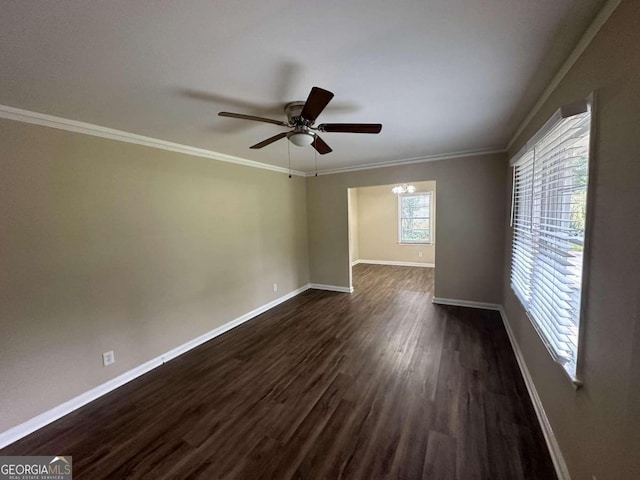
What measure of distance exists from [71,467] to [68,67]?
246 centimetres

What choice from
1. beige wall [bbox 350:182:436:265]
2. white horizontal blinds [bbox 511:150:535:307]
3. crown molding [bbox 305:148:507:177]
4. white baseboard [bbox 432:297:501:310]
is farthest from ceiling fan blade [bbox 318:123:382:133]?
beige wall [bbox 350:182:436:265]

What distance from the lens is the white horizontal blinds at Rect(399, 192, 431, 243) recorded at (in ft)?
22.8

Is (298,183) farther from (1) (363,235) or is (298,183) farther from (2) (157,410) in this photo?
(2) (157,410)

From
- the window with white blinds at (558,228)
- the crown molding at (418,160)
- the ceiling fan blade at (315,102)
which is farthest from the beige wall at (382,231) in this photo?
the ceiling fan blade at (315,102)

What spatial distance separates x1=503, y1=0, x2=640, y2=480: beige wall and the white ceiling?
A: 9.8 inches

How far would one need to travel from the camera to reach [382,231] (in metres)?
7.52

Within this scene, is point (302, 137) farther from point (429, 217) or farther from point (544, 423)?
point (429, 217)

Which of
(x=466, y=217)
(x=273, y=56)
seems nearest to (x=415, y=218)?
(x=466, y=217)

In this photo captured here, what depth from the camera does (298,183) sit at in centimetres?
514

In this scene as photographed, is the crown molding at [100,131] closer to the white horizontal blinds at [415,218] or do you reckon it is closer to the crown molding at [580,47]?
the crown molding at [580,47]

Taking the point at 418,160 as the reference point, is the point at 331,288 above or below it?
below

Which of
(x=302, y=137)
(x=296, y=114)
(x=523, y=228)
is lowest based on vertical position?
(x=523, y=228)

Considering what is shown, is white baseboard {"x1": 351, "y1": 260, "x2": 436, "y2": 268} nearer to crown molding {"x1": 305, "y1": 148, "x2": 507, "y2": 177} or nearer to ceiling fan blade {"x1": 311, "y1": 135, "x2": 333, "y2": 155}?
crown molding {"x1": 305, "y1": 148, "x2": 507, "y2": 177}

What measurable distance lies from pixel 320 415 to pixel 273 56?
97.3 inches
